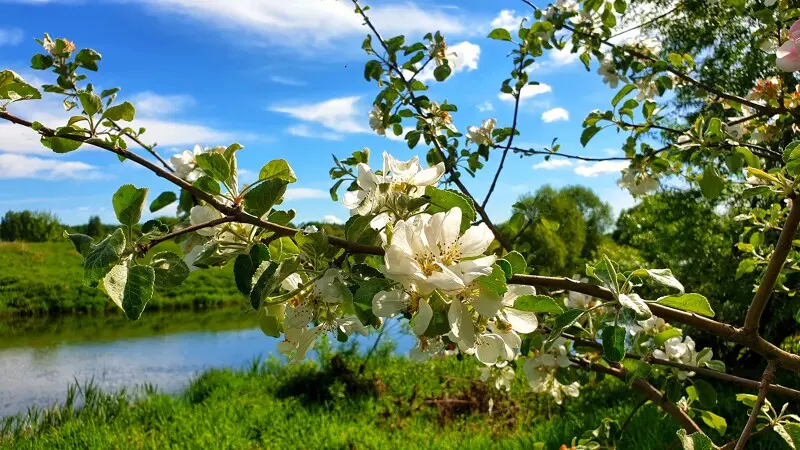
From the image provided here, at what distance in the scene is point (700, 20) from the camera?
5.30m

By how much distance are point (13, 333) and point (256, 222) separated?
11220mm

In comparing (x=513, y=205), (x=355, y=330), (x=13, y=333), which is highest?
(x=513, y=205)

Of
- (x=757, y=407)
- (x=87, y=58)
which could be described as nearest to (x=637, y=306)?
(x=757, y=407)

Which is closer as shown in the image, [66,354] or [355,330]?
[355,330]

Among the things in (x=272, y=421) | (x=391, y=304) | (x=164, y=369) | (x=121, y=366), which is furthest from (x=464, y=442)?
(x=121, y=366)

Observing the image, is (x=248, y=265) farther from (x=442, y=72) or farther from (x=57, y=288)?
(x=57, y=288)

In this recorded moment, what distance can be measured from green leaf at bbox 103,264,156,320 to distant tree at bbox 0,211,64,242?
60.5ft

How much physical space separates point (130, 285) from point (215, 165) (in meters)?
0.17

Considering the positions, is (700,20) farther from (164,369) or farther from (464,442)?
(164,369)

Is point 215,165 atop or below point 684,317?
atop

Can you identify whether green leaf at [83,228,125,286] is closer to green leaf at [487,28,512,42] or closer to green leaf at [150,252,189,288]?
green leaf at [150,252,189,288]

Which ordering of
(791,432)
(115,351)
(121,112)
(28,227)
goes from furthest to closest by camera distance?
(28,227) → (115,351) → (791,432) → (121,112)

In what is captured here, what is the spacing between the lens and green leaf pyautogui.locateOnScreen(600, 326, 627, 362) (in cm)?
69

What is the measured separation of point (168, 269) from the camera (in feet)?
2.12
